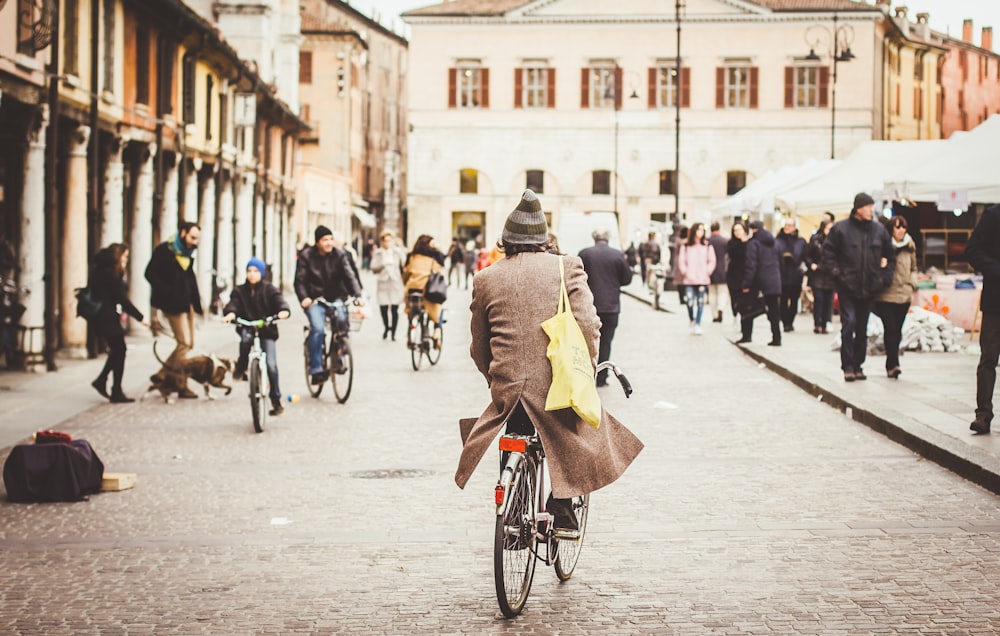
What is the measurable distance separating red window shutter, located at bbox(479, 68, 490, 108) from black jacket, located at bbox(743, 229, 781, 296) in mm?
50491

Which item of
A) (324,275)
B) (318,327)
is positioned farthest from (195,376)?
(324,275)

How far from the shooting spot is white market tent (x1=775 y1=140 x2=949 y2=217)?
26.8m

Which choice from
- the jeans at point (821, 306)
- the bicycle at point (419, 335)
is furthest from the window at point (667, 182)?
the bicycle at point (419, 335)

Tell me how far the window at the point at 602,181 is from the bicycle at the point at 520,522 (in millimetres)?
65885

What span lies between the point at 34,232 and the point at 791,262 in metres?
12.3

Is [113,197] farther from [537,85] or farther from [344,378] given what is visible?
[537,85]

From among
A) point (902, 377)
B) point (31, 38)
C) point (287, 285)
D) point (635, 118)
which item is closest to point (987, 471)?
point (902, 377)

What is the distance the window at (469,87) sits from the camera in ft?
237

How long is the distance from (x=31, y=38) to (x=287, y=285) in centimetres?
2973

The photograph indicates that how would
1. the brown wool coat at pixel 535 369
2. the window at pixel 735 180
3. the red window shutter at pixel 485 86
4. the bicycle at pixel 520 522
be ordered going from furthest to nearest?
1. the red window shutter at pixel 485 86
2. the window at pixel 735 180
3. the brown wool coat at pixel 535 369
4. the bicycle at pixel 520 522

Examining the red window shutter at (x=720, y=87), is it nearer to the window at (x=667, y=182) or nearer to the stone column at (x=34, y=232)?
the window at (x=667, y=182)

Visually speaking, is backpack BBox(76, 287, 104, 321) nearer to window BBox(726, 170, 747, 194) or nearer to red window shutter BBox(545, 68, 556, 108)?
red window shutter BBox(545, 68, 556, 108)

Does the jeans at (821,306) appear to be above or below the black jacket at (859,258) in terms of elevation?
below

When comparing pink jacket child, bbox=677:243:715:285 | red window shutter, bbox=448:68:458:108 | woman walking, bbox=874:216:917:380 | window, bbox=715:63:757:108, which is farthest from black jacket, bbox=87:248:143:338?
window, bbox=715:63:757:108
